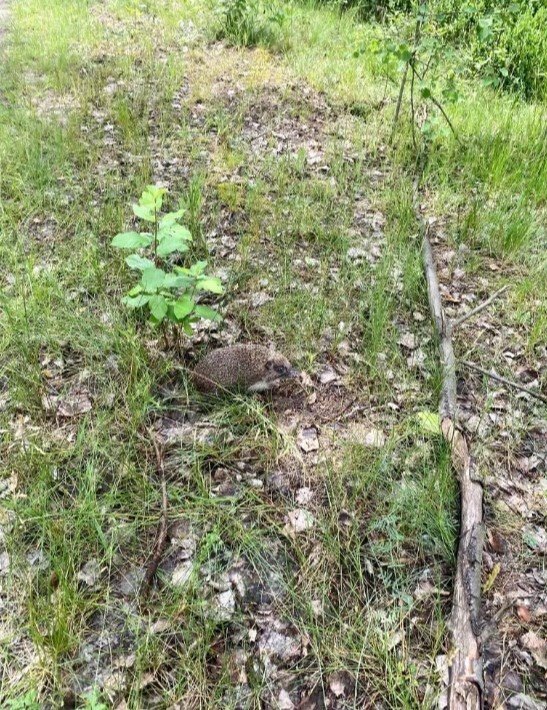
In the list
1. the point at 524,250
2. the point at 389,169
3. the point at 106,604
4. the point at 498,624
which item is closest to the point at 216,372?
the point at 106,604

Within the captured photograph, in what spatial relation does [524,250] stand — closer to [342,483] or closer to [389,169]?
[389,169]

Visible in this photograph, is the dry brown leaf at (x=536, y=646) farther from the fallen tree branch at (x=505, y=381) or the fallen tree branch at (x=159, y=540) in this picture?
the fallen tree branch at (x=159, y=540)

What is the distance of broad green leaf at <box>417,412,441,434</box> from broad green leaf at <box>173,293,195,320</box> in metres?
1.52

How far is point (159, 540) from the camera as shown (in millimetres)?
2504

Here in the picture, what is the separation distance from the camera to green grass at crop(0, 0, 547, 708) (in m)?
2.23

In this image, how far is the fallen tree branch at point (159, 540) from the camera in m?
2.39

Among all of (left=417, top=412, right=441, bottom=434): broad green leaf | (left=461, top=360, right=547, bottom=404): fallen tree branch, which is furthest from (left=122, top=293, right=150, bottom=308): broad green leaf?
(left=461, top=360, right=547, bottom=404): fallen tree branch

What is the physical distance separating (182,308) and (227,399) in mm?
630

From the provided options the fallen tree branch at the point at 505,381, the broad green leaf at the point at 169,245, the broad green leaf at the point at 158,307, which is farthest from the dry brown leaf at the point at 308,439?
the broad green leaf at the point at 169,245

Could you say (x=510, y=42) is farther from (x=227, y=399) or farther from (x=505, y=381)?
(x=227, y=399)

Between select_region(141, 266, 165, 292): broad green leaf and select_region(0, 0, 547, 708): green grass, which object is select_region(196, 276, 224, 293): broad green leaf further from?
select_region(0, 0, 547, 708): green grass

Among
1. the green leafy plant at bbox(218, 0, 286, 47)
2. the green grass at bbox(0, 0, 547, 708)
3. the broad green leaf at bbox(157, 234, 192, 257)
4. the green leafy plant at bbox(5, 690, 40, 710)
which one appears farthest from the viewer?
the green leafy plant at bbox(218, 0, 286, 47)

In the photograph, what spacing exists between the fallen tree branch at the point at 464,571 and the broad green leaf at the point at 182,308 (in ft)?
5.37

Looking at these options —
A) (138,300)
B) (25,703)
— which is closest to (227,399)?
(138,300)
